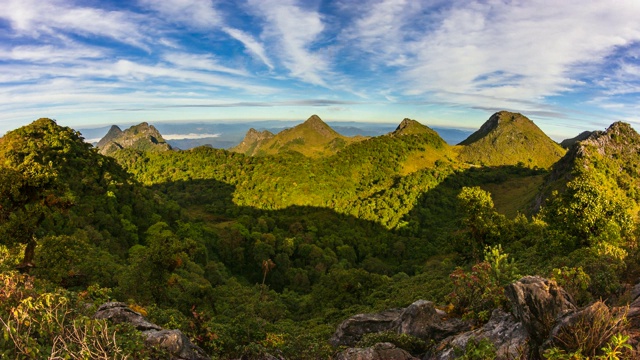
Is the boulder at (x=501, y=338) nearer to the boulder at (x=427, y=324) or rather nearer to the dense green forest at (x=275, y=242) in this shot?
the dense green forest at (x=275, y=242)

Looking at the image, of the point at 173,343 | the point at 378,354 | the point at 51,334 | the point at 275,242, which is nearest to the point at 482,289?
the point at 378,354

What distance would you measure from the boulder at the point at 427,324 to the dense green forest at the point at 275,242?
6.24 feet

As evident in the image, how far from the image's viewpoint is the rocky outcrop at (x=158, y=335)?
45.8ft

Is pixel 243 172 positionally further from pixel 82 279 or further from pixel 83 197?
pixel 82 279

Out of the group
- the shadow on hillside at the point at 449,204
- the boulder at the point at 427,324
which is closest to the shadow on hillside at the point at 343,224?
the shadow on hillside at the point at 449,204

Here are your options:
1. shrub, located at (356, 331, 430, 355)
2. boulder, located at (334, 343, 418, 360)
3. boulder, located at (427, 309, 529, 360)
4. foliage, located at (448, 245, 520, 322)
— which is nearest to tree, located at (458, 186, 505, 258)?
foliage, located at (448, 245, 520, 322)

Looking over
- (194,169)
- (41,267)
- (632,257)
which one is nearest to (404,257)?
(632,257)

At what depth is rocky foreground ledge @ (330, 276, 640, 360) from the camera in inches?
435

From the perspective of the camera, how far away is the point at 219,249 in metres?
104

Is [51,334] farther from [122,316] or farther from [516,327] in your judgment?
[516,327]

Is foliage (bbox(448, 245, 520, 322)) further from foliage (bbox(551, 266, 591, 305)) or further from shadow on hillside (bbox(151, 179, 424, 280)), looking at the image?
shadow on hillside (bbox(151, 179, 424, 280))

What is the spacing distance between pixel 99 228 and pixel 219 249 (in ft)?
130

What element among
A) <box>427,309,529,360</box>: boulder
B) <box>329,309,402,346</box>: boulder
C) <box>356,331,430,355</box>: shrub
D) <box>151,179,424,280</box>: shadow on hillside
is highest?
<box>427,309,529,360</box>: boulder

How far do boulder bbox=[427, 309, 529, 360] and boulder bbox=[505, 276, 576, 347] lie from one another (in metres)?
0.51
